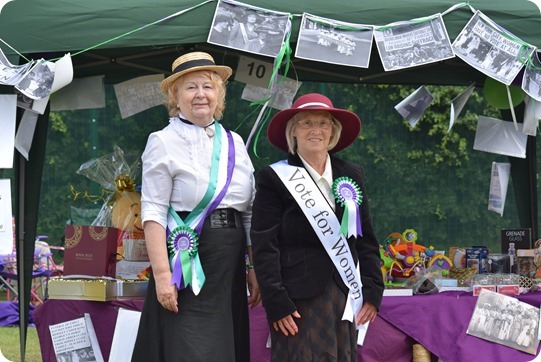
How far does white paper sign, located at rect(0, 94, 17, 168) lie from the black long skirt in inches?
41.4

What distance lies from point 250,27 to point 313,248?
1.29 metres

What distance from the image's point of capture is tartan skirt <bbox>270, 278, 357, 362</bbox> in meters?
3.10

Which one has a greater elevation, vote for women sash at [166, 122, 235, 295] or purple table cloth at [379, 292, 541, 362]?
vote for women sash at [166, 122, 235, 295]

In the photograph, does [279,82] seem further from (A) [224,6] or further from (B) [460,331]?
(B) [460,331]

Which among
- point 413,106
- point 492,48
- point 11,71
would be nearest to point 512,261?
point 413,106

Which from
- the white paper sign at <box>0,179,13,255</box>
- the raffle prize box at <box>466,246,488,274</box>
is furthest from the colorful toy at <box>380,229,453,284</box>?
the white paper sign at <box>0,179,13,255</box>

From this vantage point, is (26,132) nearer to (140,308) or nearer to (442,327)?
(140,308)

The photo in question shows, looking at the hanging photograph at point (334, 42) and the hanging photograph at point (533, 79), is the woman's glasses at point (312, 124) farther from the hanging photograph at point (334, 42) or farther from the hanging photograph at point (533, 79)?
the hanging photograph at point (533, 79)

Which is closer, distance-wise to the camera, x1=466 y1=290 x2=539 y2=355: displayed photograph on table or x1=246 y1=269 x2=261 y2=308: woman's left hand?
x1=246 y1=269 x2=261 y2=308: woman's left hand

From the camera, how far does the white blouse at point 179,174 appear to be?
3.17 meters

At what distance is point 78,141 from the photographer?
7.13 m

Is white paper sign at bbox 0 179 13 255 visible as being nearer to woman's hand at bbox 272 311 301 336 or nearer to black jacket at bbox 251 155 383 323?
black jacket at bbox 251 155 383 323

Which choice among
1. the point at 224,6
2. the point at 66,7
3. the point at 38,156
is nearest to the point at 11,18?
the point at 66,7

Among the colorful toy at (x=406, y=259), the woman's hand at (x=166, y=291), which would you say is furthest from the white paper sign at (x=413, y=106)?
the woman's hand at (x=166, y=291)
